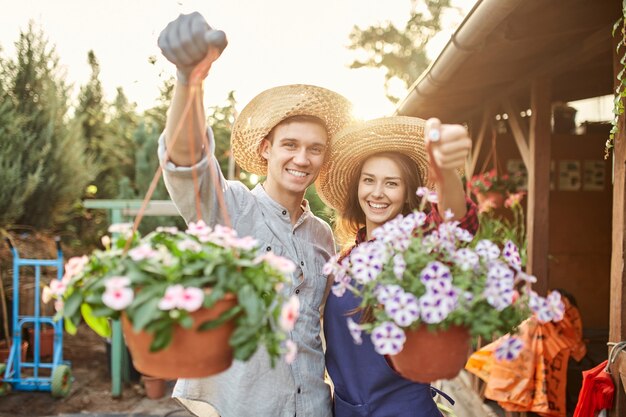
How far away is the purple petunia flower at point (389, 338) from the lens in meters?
1.39

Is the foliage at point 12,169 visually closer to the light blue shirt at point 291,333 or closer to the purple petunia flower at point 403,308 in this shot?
the light blue shirt at point 291,333

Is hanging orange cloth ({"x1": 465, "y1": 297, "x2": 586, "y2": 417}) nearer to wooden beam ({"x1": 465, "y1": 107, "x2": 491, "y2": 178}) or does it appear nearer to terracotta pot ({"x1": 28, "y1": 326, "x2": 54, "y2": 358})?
wooden beam ({"x1": 465, "y1": 107, "x2": 491, "y2": 178})

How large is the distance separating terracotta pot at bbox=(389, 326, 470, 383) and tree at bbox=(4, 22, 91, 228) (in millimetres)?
7736

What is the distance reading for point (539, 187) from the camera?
4250 millimetres

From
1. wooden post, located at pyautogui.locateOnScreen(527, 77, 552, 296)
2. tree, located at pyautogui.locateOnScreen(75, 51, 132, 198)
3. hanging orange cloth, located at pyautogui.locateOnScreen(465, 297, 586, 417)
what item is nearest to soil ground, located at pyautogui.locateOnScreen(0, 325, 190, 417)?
hanging orange cloth, located at pyautogui.locateOnScreen(465, 297, 586, 417)

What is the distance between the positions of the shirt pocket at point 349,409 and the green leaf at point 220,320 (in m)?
1.07

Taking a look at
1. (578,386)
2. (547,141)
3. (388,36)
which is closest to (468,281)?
(547,141)

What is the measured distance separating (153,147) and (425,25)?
1316 cm

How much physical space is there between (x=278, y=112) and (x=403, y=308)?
3.74ft

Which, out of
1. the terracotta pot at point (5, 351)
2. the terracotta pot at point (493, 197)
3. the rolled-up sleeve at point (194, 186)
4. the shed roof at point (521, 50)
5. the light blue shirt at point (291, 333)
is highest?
the shed roof at point (521, 50)

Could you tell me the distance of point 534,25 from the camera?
3379 mm

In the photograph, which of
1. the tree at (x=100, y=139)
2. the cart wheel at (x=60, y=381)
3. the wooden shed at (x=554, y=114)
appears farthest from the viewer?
the tree at (x=100, y=139)

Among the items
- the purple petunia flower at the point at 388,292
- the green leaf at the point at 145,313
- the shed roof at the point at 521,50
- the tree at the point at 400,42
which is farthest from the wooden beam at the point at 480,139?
the tree at the point at 400,42

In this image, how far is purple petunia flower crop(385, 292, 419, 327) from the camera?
1382 mm
